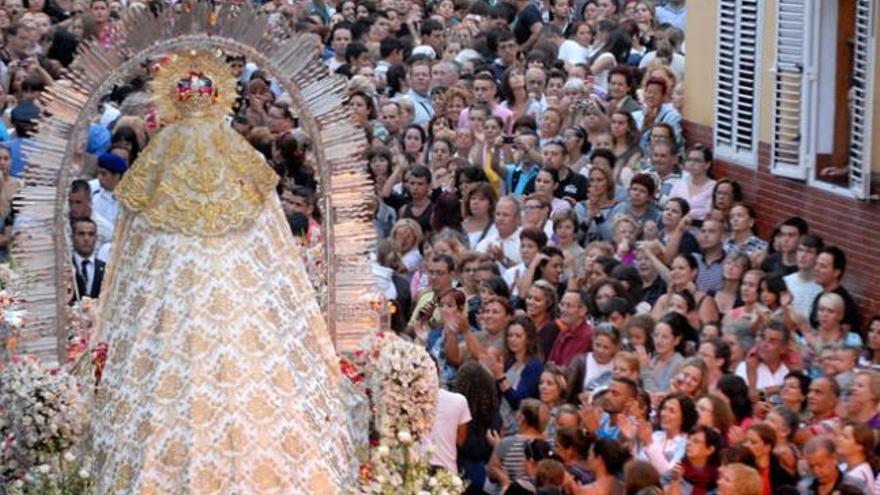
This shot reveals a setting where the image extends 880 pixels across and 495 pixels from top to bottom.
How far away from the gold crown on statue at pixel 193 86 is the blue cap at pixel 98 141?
319 inches

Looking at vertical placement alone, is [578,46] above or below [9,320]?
below

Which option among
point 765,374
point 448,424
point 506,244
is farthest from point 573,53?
point 448,424

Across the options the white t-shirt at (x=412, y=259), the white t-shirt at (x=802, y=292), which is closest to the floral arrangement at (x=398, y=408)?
the white t-shirt at (x=802, y=292)

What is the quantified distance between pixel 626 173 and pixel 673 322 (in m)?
3.96

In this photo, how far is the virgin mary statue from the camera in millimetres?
12414

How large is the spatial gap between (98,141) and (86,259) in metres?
3.57

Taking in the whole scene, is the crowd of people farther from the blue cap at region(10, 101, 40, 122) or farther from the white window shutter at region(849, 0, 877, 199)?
the white window shutter at region(849, 0, 877, 199)

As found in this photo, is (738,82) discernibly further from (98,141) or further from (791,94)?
(98,141)

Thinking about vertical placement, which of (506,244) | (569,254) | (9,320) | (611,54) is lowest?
(611,54)

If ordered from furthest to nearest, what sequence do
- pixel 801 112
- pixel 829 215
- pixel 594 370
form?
1. pixel 801 112
2. pixel 829 215
3. pixel 594 370

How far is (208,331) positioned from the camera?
41.1ft

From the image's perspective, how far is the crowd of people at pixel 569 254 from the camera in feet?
45.5

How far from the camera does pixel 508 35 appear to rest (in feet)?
79.8

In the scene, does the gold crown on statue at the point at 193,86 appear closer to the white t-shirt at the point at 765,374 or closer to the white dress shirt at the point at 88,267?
the white t-shirt at the point at 765,374
